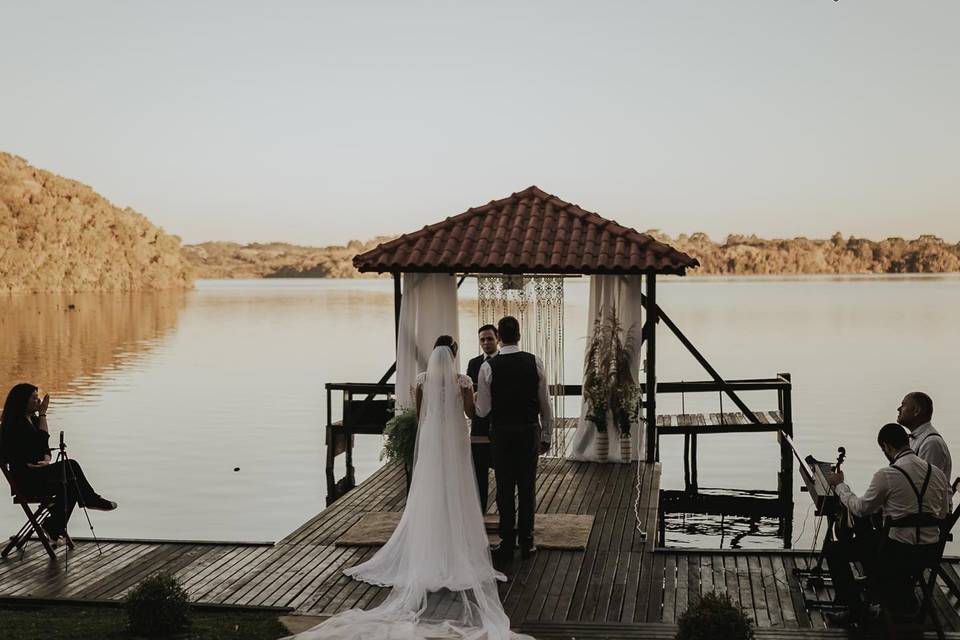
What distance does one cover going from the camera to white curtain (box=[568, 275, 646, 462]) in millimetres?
14977

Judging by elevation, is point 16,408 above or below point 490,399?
below

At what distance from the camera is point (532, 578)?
9391 millimetres

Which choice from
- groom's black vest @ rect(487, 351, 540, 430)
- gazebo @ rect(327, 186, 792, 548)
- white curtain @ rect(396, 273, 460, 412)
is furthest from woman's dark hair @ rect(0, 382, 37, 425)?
white curtain @ rect(396, 273, 460, 412)

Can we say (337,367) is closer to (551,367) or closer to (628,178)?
(628,178)

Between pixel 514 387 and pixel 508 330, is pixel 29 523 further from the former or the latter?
pixel 508 330

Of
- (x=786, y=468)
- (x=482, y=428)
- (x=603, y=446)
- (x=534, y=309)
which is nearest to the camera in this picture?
(x=482, y=428)

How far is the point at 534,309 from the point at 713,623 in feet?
30.5

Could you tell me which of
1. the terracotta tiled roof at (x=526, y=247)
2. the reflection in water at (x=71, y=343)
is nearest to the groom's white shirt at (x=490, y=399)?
the terracotta tiled roof at (x=526, y=247)

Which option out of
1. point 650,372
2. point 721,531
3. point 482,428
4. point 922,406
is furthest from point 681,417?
point 922,406

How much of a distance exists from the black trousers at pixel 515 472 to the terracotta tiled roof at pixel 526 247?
15.5ft

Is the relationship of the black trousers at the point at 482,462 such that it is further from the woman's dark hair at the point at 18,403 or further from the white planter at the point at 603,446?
the white planter at the point at 603,446

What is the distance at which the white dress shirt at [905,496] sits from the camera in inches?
288

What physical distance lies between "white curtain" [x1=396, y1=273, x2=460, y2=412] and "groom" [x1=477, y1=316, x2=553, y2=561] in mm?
4541

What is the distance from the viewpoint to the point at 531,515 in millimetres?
10148
